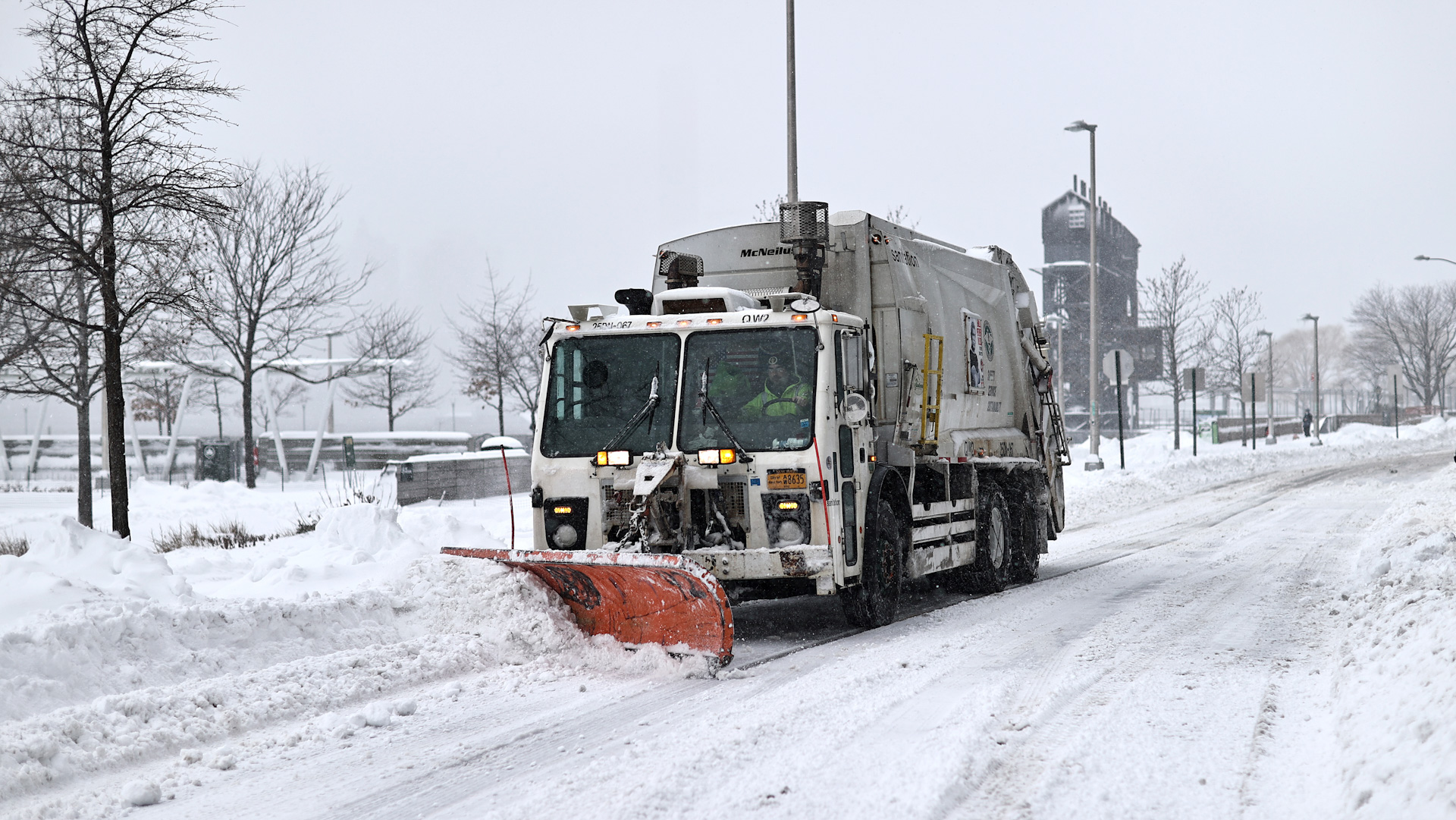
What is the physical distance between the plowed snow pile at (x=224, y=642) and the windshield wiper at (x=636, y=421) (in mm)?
1197

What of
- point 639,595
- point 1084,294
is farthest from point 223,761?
point 1084,294

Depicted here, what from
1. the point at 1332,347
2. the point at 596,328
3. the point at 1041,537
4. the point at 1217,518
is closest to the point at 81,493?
the point at 596,328

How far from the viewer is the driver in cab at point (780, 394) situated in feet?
27.7

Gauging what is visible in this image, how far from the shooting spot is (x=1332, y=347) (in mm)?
162250

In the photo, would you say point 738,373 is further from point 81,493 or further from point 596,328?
point 81,493

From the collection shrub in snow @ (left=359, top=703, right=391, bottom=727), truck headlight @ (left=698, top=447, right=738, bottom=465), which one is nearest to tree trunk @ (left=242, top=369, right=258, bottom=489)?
truck headlight @ (left=698, top=447, right=738, bottom=465)

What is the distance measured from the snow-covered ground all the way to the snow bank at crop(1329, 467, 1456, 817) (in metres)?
0.02

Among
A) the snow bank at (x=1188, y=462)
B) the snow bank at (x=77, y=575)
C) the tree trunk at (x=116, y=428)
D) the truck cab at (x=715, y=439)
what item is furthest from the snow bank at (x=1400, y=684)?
the tree trunk at (x=116, y=428)

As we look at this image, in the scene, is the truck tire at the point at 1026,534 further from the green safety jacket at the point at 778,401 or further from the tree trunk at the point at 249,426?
the tree trunk at the point at 249,426

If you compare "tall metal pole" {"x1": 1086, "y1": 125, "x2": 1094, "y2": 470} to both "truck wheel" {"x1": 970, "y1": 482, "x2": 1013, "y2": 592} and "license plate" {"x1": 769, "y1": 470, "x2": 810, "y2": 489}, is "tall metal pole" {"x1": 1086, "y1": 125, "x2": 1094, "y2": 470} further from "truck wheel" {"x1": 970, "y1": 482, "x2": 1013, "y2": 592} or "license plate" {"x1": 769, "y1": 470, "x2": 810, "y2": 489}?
"license plate" {"x1": 769, "y1": 470, "x2": 810, "y2": 489}

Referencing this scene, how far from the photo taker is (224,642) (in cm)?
753

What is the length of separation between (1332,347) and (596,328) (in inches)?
6901

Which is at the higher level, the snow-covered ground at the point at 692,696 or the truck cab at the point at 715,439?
the truck cab at the point at 715,439

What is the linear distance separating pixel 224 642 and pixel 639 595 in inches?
106
